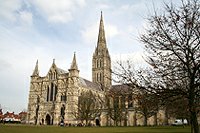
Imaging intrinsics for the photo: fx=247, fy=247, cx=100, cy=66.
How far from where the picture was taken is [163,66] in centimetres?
1169

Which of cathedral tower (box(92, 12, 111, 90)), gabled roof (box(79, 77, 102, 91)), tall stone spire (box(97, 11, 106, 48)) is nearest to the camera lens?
gabled roof (box(79, 77, 102, 91))

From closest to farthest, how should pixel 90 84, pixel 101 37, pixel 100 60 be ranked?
1. pixel 90 84
2. pixel 100 60
3. pixel 101 37

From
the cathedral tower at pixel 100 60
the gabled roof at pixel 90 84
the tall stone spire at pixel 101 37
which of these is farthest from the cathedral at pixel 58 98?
the tall stone spire at pixel 101 37

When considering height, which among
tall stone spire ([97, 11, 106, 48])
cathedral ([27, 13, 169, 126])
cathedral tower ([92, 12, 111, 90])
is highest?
tall stone spire ([97, 11, 106, 48])

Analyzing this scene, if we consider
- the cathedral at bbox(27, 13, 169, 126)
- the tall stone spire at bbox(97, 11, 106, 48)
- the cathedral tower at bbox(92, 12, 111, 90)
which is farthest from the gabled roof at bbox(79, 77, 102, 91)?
the tall stone spire at bbox(97, 11, 106, 48)

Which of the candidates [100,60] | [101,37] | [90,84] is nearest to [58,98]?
[90,84]

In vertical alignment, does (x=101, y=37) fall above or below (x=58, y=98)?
above

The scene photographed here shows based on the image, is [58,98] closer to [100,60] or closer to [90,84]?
[90,84]

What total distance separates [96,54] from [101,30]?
37.7ft

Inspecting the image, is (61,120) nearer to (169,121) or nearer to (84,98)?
(84,98)

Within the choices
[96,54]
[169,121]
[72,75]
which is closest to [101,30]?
[96,54]

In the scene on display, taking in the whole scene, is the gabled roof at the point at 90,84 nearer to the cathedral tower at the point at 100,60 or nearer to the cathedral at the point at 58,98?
the cathedral at the point at 58,98

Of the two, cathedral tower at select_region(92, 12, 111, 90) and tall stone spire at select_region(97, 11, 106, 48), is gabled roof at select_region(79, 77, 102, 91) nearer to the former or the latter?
cathedral tower at select_region(92, 12, 111, 90)

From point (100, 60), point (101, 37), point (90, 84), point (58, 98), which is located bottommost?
point (58, 98)
